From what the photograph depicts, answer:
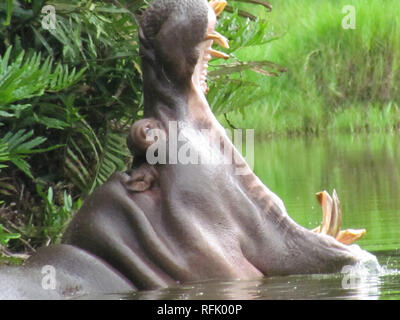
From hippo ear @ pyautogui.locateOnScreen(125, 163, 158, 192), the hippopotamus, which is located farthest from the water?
hippo ear @ pyautogui.locateOnScreen(125, 163, 158, 192)

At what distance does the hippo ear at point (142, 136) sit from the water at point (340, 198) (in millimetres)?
466

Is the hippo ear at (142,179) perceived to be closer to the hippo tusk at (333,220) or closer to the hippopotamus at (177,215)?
the hippopotamus at (177,215)

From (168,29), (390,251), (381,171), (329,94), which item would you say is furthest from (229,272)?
(329,94)

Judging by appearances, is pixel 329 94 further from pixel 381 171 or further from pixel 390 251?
pixel 390 251

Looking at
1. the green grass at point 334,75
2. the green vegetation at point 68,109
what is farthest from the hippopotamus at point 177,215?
the green grass at point 334,75

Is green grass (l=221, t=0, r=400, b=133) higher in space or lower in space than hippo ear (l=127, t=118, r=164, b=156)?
higher

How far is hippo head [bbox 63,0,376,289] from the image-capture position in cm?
376

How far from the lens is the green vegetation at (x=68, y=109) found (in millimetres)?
4809

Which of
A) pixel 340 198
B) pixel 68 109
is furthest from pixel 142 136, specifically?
pixel 340 198

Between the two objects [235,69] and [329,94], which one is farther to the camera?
[329,94]

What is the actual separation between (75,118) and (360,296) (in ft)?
5.30

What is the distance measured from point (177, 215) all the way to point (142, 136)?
0.29 metres

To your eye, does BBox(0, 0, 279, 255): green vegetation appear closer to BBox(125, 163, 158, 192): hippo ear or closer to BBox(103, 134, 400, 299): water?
BBox(125, 163, 158, 192): hippo ear

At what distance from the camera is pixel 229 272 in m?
3.78
